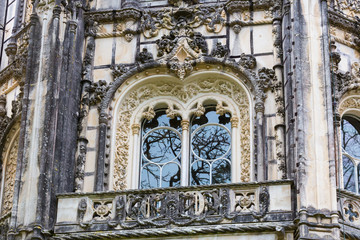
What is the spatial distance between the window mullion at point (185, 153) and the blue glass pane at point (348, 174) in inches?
146

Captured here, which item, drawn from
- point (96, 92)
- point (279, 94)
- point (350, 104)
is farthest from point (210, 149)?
point (350, 104)

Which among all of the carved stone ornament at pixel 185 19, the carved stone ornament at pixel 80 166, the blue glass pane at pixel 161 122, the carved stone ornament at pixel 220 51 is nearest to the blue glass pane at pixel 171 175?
the blue glass pane at pixel 161 122

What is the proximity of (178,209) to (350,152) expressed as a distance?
194 inches

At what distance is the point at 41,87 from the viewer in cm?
2445

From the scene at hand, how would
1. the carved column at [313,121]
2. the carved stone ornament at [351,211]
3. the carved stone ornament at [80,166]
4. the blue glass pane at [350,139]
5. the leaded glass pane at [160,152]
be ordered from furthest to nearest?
1. the blue glass pane at [350,139]
2. the leaded glass pane at [160,152]
3. the carved stone ornament at [80,166]
4. the carved stone ornament at [351,211]
5. the carved column at [313,121]

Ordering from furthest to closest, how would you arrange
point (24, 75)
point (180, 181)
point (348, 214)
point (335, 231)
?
point (24, 75) < point (180, 181) < point (348, 214) < point (335, 231)

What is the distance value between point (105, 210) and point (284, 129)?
4.42 metres

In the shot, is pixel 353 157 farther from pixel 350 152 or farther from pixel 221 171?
pixel 221 171

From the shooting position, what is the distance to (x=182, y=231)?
22.3 meters

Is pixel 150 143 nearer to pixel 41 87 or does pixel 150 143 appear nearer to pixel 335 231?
pixel 41 87

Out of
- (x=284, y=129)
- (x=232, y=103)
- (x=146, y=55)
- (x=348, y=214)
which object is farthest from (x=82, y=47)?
(x=348, y=214)

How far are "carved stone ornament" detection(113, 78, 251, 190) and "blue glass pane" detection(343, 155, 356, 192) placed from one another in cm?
249

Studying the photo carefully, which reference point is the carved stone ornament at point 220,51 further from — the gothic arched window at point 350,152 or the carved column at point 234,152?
the gothic arched window at point 350,152

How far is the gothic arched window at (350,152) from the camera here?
2483 cm
